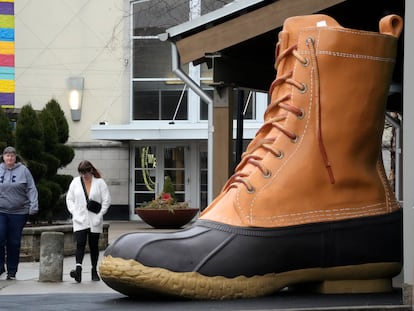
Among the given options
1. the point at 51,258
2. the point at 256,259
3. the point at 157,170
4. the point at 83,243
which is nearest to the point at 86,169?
the point at 83,243

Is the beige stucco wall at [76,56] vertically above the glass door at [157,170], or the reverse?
the beige stucco wall at [76,56]

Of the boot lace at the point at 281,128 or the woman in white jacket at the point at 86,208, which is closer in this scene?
the boot lace at the point at 281,128

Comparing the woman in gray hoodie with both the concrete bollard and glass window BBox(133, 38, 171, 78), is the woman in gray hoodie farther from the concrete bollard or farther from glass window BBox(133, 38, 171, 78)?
glass window BBox(133, 38, 171, 78)

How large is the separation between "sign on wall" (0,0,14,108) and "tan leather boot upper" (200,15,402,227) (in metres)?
24.5

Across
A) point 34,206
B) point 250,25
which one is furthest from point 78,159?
point 250,25

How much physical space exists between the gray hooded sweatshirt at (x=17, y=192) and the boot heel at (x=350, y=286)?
620 cm

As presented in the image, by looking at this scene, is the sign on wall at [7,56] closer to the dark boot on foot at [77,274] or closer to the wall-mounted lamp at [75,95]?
the wall-mounted lamp at [75,95]

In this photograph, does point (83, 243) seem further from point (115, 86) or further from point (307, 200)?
point (115, 86)

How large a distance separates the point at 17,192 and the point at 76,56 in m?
18.3

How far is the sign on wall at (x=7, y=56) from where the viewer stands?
96.3ft

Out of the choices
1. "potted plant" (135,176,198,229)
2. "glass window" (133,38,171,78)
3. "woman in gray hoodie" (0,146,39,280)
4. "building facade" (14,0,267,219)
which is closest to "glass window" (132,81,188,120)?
"building facade" (14,0,267,219)

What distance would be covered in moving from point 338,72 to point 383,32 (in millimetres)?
433

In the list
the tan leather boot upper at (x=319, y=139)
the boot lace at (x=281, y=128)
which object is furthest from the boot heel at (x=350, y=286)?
the boot lace at (x=281, y=128)

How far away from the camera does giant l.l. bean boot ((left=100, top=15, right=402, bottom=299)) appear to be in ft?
17.2
